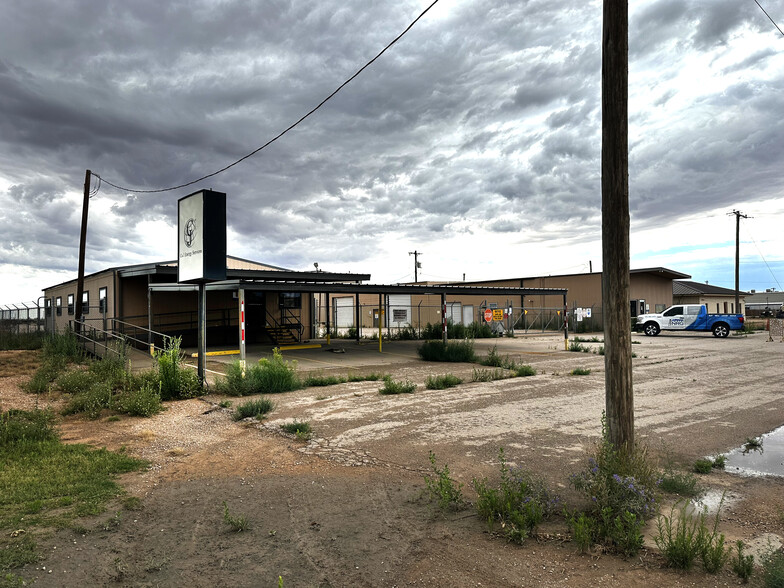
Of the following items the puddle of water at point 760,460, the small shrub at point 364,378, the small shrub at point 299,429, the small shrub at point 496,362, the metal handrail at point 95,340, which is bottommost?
the puddle of water at point 760,460

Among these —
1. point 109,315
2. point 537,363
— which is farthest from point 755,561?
point 109,315

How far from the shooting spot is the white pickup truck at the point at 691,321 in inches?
1332

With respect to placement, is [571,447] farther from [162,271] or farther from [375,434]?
[162,271]

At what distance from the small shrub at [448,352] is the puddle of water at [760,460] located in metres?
11.8

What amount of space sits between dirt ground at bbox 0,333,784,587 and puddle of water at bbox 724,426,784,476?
271 mm

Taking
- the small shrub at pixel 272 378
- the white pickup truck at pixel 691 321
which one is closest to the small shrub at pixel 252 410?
the small shrub at pixel 272 378

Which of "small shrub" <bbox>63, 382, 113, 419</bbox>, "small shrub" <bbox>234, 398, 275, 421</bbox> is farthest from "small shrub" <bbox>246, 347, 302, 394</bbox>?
"small shrub" <bbox>63, 382, 113, 419</bbox>

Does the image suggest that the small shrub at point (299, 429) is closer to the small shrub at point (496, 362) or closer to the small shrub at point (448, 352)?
the small shrub at point (496, 362)

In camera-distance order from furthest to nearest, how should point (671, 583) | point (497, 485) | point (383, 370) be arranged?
point (383, 370)
point (497, 485)
point (671, 583)

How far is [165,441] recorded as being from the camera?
8.01 m

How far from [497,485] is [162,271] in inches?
754

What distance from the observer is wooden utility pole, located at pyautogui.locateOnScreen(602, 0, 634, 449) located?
530 cm

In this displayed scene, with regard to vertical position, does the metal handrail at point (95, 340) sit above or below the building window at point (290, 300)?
below

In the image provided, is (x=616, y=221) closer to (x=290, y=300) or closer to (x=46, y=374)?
(x=46, y=374)
